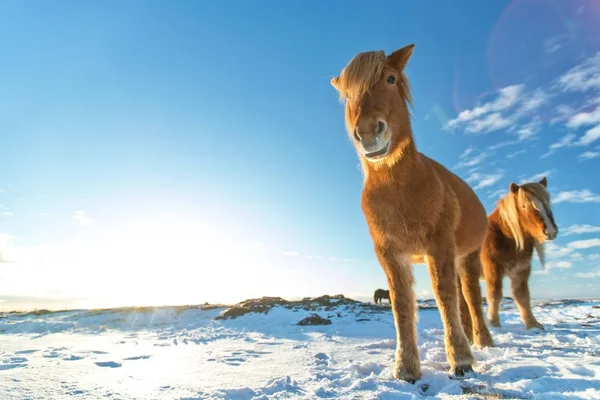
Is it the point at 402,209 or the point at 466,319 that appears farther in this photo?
the point at 466,319

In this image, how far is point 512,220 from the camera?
643 cm

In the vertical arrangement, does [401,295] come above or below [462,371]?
above

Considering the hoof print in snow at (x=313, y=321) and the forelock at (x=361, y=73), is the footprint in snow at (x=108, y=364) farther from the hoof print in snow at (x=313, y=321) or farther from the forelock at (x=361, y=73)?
the hoof print in snow at (x=313, y=321)

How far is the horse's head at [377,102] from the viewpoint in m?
2.80

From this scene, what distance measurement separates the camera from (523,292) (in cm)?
640

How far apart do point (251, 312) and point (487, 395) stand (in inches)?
364

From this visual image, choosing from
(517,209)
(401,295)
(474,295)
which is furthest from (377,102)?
(517,209)

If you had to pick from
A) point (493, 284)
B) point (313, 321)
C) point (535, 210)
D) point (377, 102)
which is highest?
point (377, 102)

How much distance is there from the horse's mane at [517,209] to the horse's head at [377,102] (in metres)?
4.12

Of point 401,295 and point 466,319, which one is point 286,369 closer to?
point 401,295

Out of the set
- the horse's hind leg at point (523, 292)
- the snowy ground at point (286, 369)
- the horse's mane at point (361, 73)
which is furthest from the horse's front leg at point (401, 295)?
the horse's hind leg at point (523, 292)

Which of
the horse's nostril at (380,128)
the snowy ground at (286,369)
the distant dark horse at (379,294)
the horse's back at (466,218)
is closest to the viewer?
the snowy ground at (286,369)

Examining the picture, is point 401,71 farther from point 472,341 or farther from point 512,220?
point 512,220

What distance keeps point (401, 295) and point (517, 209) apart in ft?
14.7
